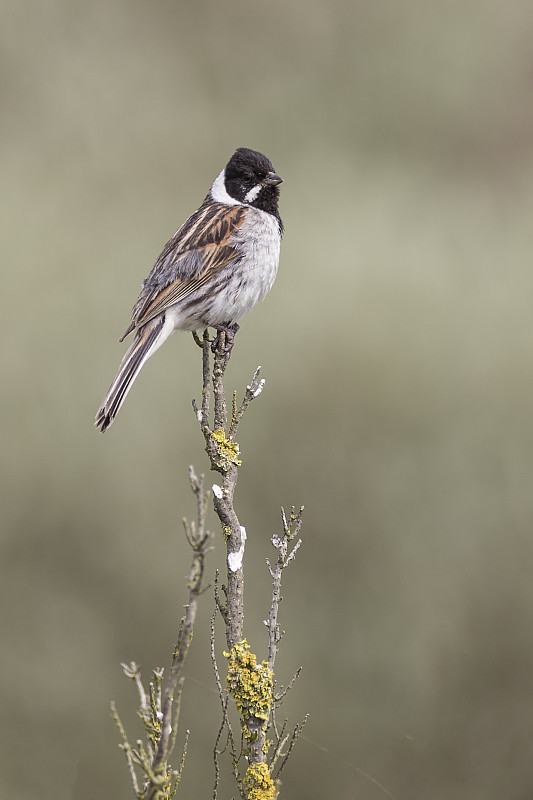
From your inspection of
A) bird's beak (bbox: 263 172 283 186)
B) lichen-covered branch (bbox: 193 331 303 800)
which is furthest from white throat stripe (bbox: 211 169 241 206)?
lichen-covered branch (bbox: 193 331 303 800)

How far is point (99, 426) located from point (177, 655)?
3.29ft

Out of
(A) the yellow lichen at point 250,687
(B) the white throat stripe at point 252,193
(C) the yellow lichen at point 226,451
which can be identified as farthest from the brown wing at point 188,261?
(A) the yellow lichen at point 250,687

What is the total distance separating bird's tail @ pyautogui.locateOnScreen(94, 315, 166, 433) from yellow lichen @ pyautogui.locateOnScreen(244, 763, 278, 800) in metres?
1.06

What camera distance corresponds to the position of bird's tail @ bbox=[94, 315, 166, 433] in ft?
8.63

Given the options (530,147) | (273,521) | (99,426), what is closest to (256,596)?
(273,521)

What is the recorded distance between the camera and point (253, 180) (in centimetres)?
367

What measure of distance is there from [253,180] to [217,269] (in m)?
0.54

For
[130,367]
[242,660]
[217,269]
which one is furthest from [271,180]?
[242,660]

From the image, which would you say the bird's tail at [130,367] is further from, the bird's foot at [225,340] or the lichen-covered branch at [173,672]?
the lichen-covered branch at [173,672]

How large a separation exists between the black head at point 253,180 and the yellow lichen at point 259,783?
2.34m

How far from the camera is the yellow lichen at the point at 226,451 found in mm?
2385

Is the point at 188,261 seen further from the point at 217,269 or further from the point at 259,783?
the point at 259,783

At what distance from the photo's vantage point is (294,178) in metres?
7.82

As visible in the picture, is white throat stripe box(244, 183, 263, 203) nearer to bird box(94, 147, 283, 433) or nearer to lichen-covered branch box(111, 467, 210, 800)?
bird box(94, 147, 283, 433)
